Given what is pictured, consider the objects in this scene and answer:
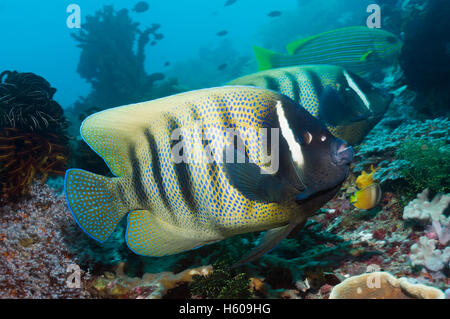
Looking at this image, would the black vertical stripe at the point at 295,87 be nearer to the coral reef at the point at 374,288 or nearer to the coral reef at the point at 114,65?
the coral reef at the point at 374,288

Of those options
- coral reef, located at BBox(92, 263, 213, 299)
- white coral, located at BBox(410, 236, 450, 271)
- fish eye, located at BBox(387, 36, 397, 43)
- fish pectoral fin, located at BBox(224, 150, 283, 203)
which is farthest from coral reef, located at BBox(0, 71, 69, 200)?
fish eye, located at BBox(387, 36, 397, 43)

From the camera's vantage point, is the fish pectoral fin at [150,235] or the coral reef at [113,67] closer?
the fish pectoral fin at [150,235]

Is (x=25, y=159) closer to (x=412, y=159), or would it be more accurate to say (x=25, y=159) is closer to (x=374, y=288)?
(x=374, y=288)

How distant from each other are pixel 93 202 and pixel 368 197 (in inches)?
103

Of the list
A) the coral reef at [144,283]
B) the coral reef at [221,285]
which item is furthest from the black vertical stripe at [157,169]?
the coral reef at [144,283]

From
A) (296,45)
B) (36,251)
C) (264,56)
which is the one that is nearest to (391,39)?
(296,45)

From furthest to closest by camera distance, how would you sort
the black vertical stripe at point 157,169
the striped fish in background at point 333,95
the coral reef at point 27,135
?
the coral reef at point 27,135, the striped fish in background at point 333,95, the black vertical stripe at point 157,169

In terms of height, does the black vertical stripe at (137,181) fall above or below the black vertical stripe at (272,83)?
below

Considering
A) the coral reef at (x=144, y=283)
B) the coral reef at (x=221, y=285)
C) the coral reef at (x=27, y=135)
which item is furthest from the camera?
the coral reef at (x=27, y=135)

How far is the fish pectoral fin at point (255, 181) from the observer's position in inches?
53.9

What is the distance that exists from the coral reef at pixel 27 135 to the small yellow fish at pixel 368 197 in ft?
12.5

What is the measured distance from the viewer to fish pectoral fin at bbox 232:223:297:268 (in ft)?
4.34
